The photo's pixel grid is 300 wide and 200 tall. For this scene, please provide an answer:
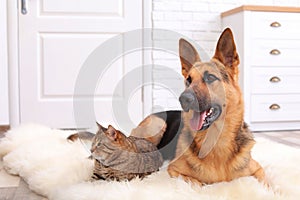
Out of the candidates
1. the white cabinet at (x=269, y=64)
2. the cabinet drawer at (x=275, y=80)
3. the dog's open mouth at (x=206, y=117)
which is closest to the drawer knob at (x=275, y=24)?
the white cabinet at (x=269, y=64)

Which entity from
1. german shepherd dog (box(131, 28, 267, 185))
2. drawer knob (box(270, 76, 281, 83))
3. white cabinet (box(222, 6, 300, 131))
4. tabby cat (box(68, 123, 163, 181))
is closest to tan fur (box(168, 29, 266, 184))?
german shepherd dog (box(131, 28, 267, 185))

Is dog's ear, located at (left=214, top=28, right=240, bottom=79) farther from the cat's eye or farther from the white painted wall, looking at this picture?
the white painted wall

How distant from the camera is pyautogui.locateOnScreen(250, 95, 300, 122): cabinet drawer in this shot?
279 cm

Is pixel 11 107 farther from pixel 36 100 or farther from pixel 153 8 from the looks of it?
pixel 153 8

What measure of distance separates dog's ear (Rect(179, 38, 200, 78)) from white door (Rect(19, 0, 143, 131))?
171 centimetres

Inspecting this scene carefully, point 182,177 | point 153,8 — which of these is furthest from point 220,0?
point 182,177

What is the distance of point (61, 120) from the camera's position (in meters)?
2.96

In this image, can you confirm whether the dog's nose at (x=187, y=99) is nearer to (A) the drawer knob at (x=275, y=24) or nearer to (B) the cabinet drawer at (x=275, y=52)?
(B) the cabinet drawer at (x=275, y=52)

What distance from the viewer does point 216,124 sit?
1.09 m

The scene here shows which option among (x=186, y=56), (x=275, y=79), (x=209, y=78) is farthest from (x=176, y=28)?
(x=209, y=78)

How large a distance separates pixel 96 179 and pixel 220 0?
2301mm

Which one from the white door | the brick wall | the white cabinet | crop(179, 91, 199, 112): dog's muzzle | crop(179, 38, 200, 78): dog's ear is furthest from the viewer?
the brick wall

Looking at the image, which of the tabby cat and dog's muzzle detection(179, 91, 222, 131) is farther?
the tabby cat

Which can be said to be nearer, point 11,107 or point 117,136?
point 117,136
